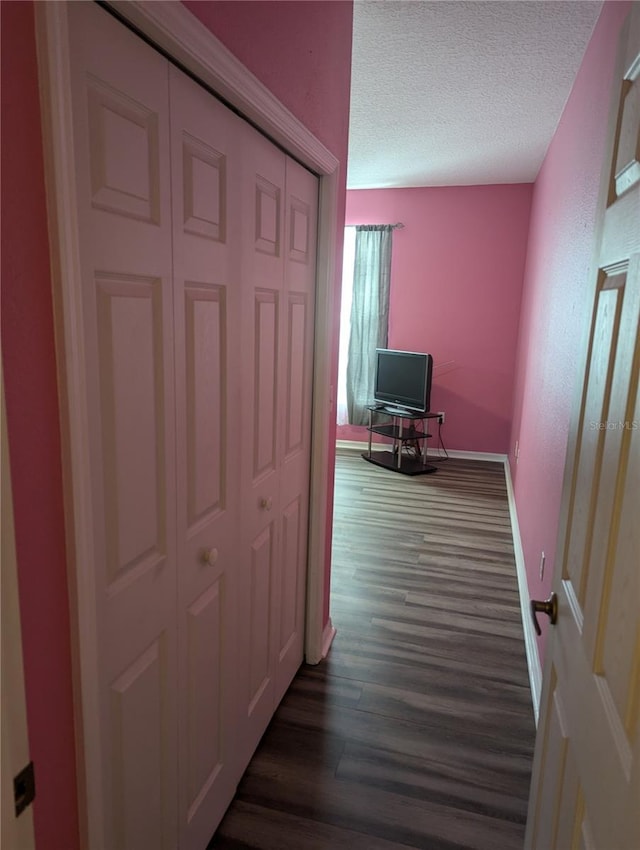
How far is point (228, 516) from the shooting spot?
1601 mm

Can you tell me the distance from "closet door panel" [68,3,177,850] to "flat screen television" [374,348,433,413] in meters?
4.42

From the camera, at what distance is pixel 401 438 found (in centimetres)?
543

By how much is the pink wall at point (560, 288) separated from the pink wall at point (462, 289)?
1639mm

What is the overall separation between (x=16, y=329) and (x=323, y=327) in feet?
5.00

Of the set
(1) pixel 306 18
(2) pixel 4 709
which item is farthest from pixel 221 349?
(1) pixel 306 18

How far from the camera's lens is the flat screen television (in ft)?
17.9

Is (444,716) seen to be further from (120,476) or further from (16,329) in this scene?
(16,329)

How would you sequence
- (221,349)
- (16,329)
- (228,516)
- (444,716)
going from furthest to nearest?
(444,716), (228,516), (221,349), (16,329)

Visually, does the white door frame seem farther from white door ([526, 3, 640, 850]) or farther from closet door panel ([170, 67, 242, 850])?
white door ([526, 3, 640, 850])

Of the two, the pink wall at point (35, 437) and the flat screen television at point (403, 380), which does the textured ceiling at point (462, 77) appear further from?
the pink wall at point (35, 437)

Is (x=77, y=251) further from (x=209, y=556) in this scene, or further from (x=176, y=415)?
(x=209, y=556)

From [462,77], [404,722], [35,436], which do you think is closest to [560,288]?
[462,77]

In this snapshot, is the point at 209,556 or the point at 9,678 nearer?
the point at 9,678

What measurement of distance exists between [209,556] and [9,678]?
810 mm
